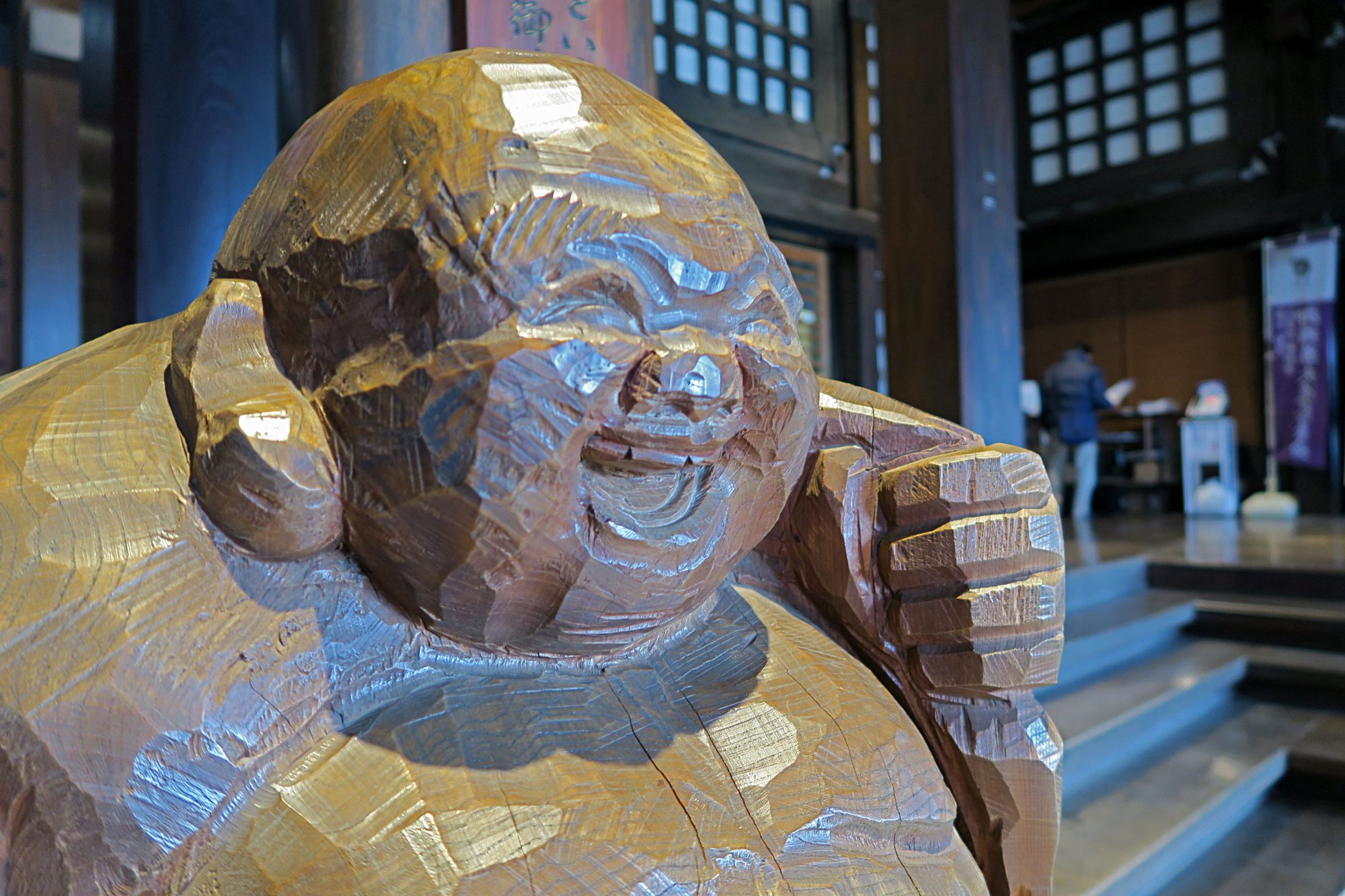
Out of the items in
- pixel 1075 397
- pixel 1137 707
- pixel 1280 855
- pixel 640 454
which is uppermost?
pixel 1075 397

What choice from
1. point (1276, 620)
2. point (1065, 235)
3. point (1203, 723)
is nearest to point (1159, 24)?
point (1065, 235)

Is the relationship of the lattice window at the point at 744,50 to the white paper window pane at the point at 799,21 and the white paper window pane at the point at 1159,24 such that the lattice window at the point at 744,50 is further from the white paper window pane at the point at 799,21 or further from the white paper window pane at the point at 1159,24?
the white paper window pane at the point at 1159,24

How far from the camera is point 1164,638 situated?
3.07 meters

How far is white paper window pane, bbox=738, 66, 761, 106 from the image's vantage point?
4.55 meters

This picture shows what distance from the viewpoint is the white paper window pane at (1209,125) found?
670 centimetres

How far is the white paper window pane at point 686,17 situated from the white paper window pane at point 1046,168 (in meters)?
4.63

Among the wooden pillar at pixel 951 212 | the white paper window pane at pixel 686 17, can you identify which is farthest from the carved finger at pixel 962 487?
the white paper window pane at pixel 686 17

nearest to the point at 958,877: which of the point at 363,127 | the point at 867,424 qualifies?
the point at 867,424

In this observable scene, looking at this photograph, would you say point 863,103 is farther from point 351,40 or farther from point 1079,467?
point 351,40

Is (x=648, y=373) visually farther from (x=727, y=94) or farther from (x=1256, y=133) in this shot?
(x=1256, y=133)

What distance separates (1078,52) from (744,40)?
436cm

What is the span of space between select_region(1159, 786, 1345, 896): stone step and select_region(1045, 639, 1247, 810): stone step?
261 millimetres

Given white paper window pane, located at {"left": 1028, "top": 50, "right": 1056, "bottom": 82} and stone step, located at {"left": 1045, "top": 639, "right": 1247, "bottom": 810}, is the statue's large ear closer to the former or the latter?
stone step, located at {"left": 1045, "top": 639, "right": 1247, "bottom": 810}

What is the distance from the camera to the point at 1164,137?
700 centimetres
